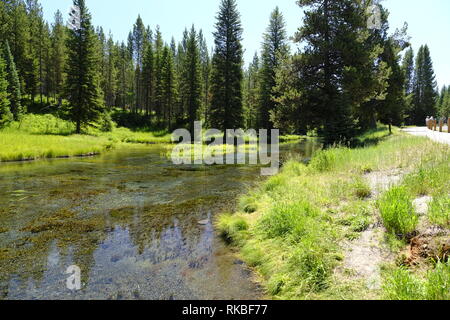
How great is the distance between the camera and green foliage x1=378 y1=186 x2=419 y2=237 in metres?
4.81

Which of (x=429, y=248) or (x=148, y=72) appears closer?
(x=429, y=248)

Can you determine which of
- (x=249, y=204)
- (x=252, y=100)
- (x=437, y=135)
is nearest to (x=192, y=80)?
(x=252, y=100)

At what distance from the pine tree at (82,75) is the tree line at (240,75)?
0.42 feet

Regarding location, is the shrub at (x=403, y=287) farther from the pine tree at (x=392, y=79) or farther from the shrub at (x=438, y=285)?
the pine tree at (x=392, y=79)

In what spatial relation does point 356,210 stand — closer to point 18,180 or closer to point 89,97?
point 18,180

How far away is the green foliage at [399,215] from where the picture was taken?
4.81 metres

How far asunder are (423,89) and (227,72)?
168ft

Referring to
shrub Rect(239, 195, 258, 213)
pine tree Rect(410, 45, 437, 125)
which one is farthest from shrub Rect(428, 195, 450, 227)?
pine tree Rect(410, 45, 437, 125)

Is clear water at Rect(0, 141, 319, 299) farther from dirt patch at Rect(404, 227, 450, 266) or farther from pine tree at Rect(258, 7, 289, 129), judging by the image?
pine tree at Rect(258, 7, 289, 129)

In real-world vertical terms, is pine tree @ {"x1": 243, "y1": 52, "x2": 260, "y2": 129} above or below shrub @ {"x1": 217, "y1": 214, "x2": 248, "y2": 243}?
above

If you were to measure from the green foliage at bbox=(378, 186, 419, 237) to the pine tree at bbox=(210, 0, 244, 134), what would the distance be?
33.6 metres

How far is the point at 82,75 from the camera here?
3762 centimetres

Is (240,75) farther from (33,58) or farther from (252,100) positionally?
(33,58)
